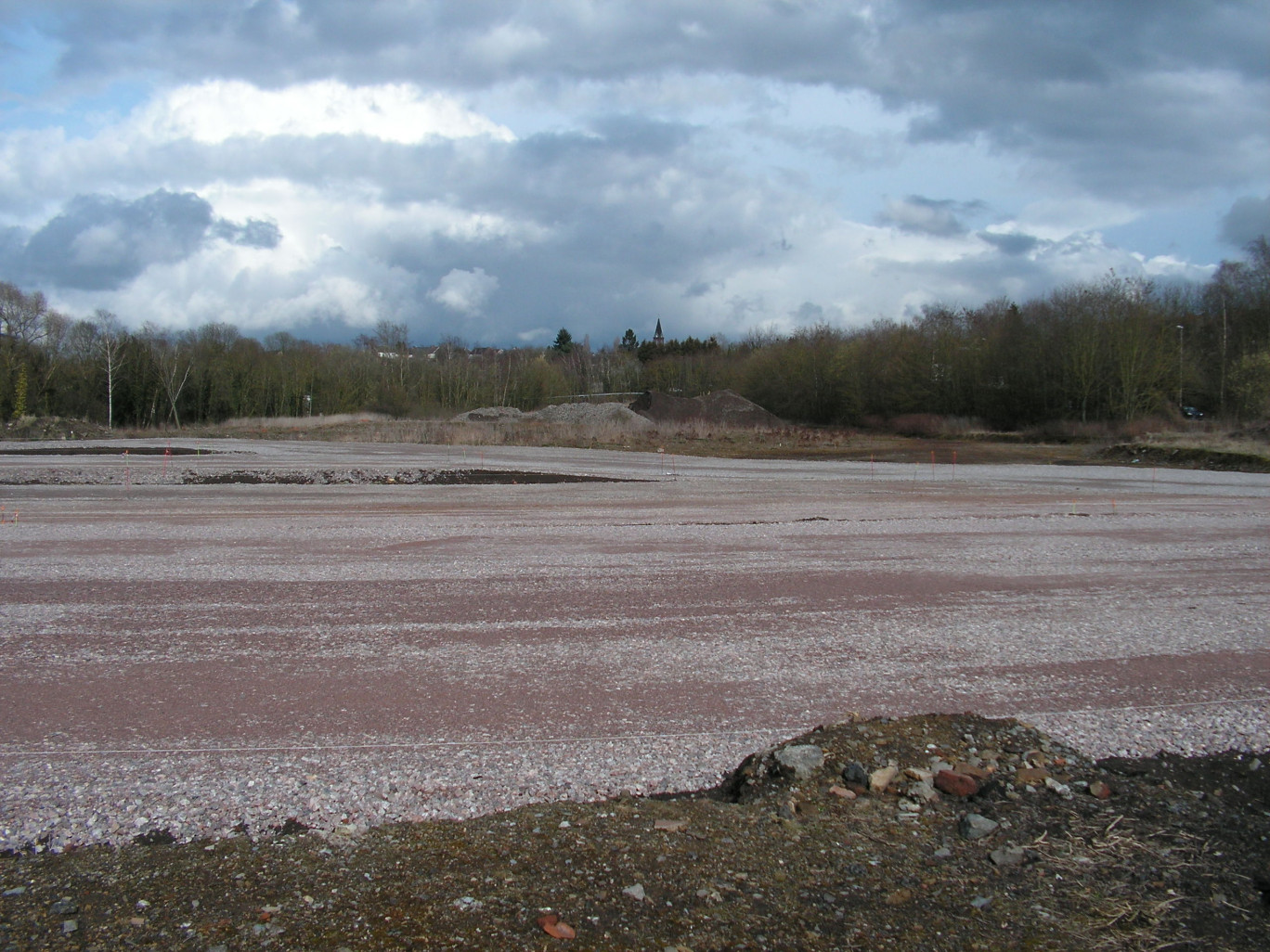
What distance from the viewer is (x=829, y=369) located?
274 feet

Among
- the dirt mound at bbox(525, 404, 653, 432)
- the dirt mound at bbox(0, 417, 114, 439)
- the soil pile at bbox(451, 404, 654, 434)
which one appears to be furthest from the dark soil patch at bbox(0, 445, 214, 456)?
the dirt mound at bbox(525, 404, 653, 432)

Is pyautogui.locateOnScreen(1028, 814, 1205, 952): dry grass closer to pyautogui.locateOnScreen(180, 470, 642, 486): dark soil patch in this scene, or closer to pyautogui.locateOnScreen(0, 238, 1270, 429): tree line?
pyautogui.locateOnScreen(180, 470, 642, 486): dark soil patch

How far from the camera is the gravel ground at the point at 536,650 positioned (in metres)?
4.79

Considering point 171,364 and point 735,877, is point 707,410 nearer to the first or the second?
point 171,364

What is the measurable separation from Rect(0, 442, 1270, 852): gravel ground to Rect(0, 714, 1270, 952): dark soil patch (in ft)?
1.18

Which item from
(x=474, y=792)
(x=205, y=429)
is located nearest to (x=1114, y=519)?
(x=474, y=792)

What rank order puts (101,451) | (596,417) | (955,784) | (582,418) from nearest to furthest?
(955,784) < (101,451) < (596,417) < (582,418)

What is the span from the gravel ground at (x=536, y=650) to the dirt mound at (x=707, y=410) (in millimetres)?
52488

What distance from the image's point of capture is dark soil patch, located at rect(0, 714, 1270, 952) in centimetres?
327

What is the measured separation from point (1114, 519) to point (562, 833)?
15.1m

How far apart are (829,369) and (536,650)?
79.5 metres

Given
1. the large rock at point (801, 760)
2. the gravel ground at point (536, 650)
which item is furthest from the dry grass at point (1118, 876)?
the gravel ground at point (536, 650)

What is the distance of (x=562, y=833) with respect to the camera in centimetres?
406

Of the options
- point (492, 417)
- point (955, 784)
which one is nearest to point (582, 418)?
point (492, 417)
